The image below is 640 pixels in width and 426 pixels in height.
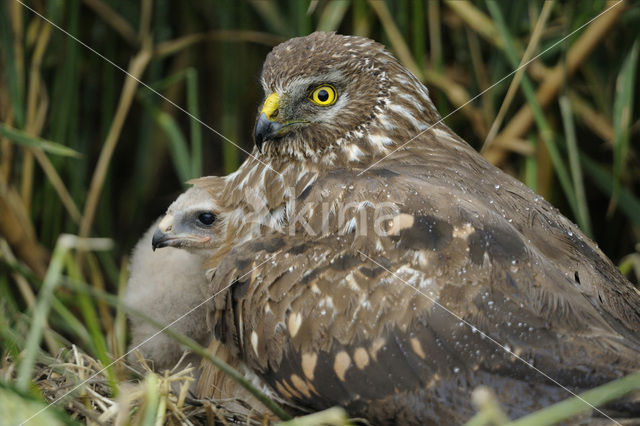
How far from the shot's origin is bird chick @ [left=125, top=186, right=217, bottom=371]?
2711mm

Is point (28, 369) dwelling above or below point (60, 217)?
above

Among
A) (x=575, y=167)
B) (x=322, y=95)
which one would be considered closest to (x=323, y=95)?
(x=322, y=95)

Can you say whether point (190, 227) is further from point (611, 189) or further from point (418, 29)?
point (611, 189)

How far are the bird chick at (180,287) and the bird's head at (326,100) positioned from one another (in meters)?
0.33

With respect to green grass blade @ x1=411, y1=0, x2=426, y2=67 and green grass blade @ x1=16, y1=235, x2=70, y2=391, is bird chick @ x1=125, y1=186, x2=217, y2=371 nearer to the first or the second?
green grass blade @ x1=16, y1=235, x2=70, y2=391

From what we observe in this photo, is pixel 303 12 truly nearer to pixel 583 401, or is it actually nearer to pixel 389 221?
pixel 389 221

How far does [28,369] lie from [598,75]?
258 cm

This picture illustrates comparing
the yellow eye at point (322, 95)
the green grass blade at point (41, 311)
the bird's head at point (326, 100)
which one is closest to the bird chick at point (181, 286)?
the bird's head at point (326, 100)

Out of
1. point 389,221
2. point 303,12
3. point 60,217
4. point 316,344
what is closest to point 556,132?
point 303,12

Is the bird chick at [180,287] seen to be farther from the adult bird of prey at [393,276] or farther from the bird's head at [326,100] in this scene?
the bird's head at [326,100]

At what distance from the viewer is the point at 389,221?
223 cm

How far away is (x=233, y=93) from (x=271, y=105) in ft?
3.89

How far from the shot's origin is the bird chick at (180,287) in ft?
8.89

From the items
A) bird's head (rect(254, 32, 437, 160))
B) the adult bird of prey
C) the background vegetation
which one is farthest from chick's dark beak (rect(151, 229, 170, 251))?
the background vegetation
